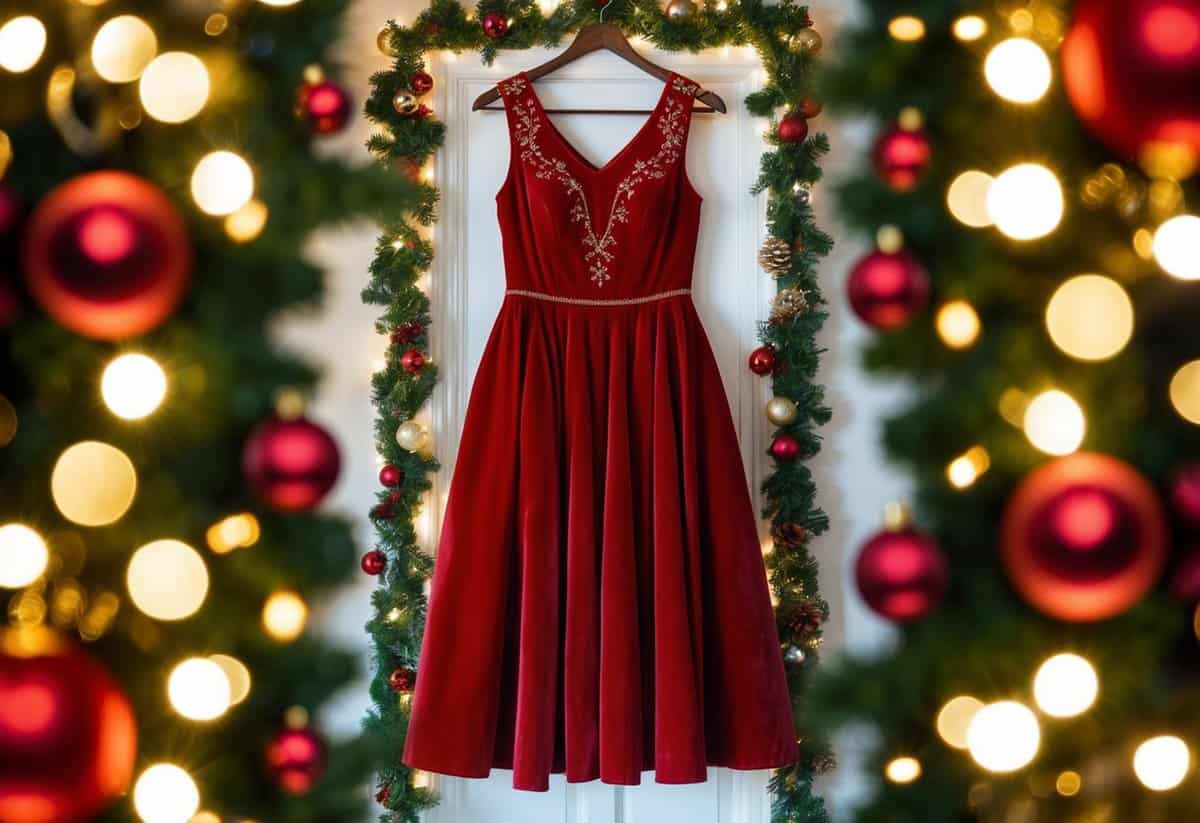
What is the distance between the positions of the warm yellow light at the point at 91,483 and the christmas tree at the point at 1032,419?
0.54 m

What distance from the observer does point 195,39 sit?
29.9 inches

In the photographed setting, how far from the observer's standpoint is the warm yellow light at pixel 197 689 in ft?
2.33

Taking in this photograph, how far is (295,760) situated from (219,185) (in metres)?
0.45

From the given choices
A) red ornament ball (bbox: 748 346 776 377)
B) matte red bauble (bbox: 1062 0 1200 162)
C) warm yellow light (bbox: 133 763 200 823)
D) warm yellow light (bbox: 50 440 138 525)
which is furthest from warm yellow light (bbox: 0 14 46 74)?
red ornament ball (bbox: 748 346 776 377)

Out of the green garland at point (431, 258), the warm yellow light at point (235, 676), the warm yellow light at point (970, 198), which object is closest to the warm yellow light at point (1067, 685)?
the warm yellow light at point (970, 198)

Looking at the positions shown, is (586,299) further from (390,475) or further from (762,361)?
(390,475)

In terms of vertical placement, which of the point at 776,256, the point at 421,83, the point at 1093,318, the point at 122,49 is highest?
the point at 421,83

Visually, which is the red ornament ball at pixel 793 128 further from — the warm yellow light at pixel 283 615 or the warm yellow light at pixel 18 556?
the warm yellow light at pixel 18 556

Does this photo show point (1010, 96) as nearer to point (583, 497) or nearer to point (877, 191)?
point (877, 191)

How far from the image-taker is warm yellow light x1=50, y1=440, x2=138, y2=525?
26.3 inches

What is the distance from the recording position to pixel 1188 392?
0.69 m

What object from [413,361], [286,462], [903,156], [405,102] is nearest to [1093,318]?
[903,156]

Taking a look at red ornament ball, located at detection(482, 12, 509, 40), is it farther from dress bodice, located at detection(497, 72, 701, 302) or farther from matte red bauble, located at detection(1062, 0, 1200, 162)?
matte red bauble, located at detection(1062, 0, 1200, 162)

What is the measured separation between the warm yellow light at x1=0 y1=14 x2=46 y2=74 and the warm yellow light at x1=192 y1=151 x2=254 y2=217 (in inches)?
5.1
